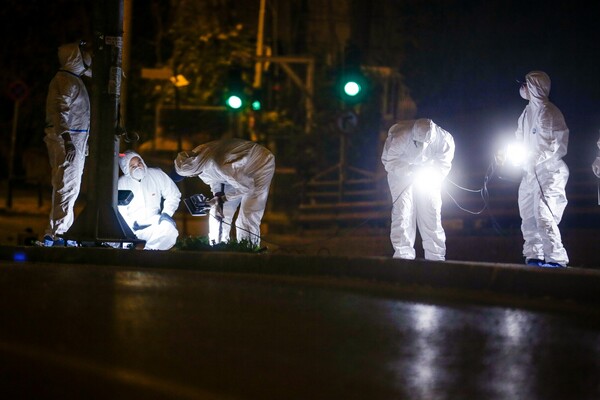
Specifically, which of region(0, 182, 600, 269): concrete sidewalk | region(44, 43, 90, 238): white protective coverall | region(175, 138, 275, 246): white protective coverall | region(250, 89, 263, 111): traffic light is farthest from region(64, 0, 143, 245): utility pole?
region(250, 89, 263, 111): traffic light

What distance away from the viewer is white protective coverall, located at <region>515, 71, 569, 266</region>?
1165 centimetres

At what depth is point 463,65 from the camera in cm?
2644

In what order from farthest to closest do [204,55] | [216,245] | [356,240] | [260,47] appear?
[260,47]
[204,55]
[356,240]
[216,245]

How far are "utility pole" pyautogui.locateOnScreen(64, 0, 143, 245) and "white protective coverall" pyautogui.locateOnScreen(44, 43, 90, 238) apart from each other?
0.46 meters

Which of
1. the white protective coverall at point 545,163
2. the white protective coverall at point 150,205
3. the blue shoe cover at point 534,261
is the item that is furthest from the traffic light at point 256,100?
the blue shoe cover at point 534,261

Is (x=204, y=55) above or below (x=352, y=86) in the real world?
above

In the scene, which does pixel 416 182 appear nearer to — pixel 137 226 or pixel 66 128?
pixel 137 226

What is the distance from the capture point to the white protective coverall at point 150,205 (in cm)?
1329

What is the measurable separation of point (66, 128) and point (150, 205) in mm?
1715

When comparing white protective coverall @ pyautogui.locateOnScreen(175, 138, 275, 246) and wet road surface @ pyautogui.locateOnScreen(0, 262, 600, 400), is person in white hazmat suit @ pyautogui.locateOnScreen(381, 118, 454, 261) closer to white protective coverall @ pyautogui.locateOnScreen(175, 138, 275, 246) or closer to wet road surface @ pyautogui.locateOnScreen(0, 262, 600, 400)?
white protective coverall @ pyautogui.locateOnScreen(175, 138, 275, 246)

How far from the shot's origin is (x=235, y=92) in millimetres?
19875

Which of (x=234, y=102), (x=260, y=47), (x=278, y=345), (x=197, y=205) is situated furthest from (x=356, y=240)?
(x=278, y=345)

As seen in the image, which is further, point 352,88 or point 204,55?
point 204,55

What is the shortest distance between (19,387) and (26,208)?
20.7 metres
